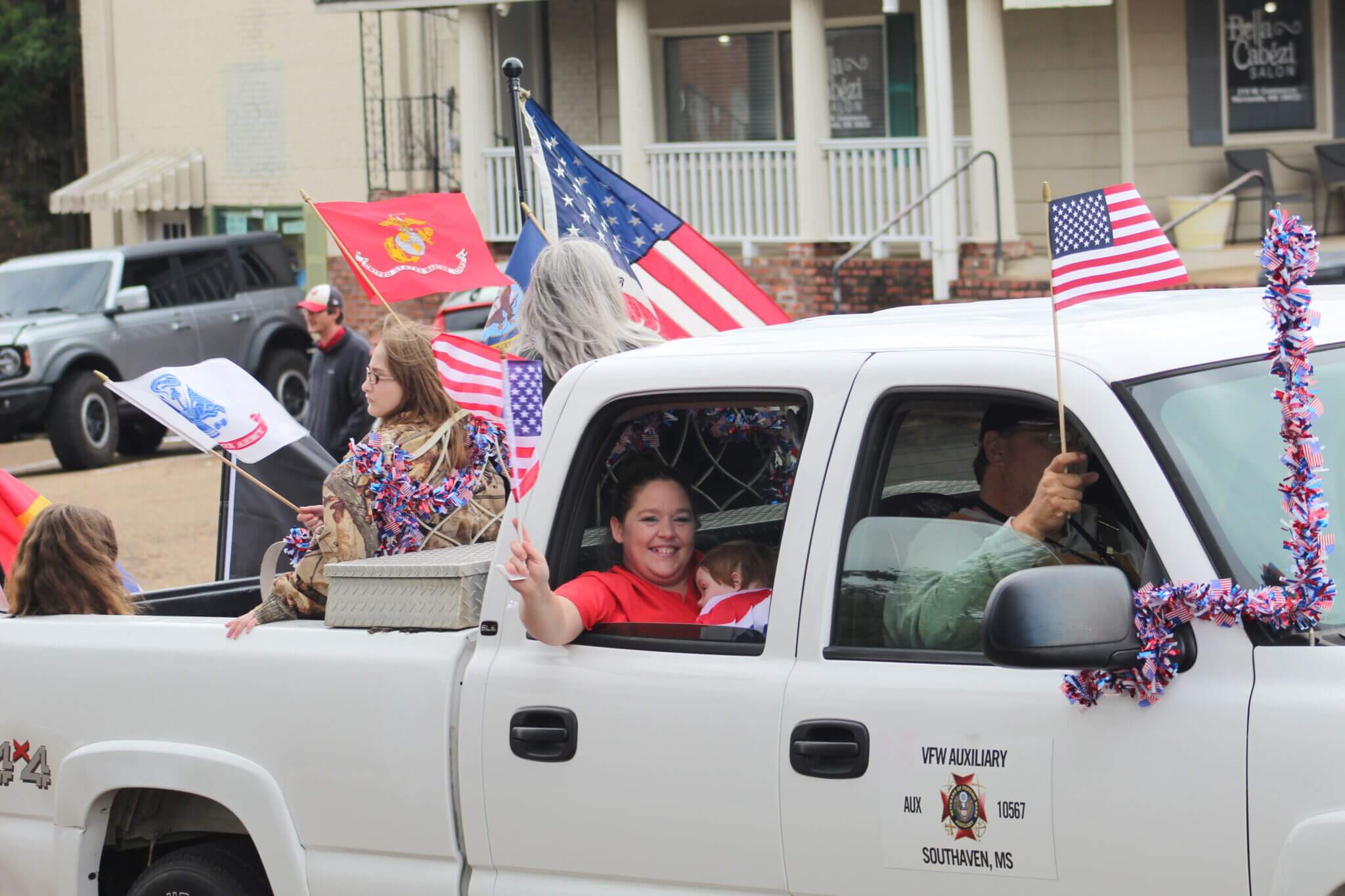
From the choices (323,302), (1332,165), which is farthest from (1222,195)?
(323,302)

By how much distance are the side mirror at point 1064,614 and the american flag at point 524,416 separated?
1.10 meters

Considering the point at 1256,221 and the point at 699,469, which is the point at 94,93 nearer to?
the point at 1256,221

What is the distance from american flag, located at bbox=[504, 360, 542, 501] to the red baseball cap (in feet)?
20.9

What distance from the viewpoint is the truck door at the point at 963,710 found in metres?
2.91

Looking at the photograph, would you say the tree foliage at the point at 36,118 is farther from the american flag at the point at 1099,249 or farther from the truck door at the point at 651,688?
the american flag at the point at 1099,249

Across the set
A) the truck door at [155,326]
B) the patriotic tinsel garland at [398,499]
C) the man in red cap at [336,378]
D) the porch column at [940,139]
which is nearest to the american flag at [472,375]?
the patriotic tinsel garland at [398,499]

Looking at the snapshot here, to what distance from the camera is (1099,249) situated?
338 centimetres

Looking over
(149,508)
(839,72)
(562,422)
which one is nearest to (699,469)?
(562,422)

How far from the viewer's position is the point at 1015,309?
4.12m

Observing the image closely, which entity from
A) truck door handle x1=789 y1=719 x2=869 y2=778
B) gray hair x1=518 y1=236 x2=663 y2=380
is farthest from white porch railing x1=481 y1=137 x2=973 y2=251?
truck door handle x1=789 y1=719 x2=869 y2=778

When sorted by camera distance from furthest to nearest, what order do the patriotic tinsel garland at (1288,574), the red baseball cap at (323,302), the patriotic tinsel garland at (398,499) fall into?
the red baseball cap at (323,302)
the patriotic tinsel garland at (398,499)
the patriotic tinsel garland at (1288,574)

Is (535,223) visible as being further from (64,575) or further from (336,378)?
→ (336,378)

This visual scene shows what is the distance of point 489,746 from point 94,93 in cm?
2491

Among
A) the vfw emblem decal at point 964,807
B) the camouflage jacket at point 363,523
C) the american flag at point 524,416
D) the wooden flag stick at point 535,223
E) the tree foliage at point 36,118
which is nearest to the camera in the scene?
the vfw emblem decal at point 964,807
